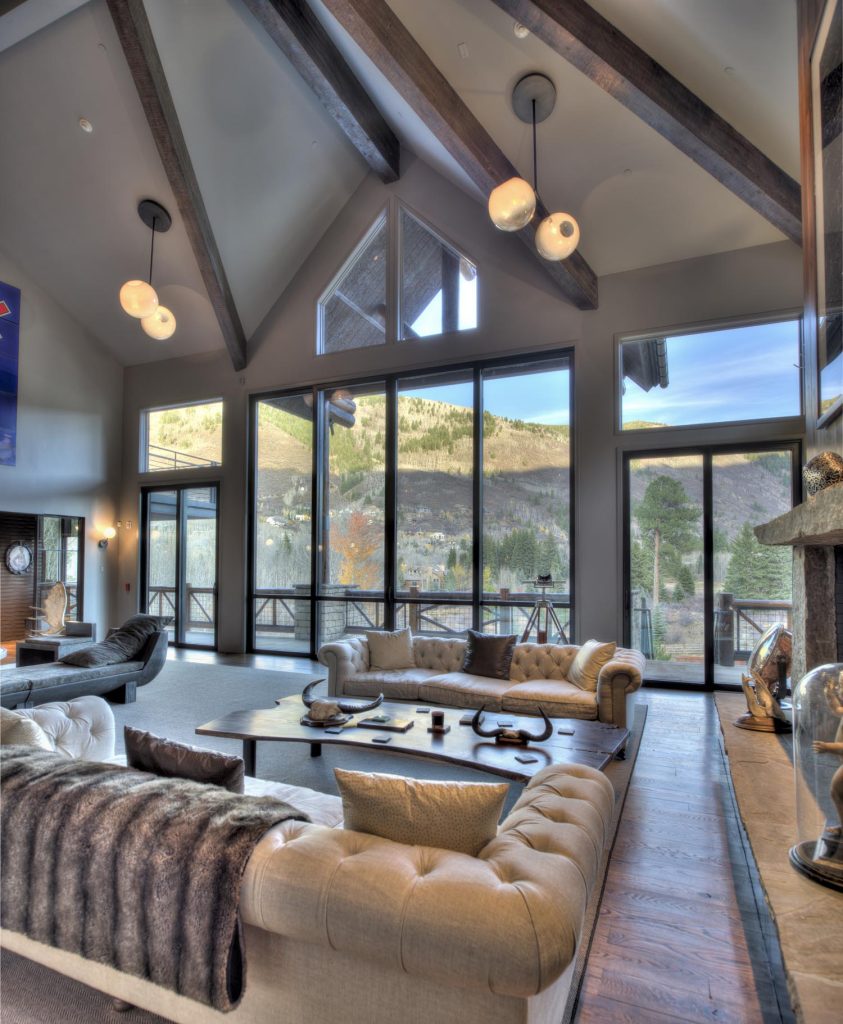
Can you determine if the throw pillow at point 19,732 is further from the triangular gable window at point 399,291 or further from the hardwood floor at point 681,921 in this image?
the triangular gable window at point 399,291

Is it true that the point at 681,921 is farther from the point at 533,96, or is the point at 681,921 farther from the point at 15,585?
the point at 15,585

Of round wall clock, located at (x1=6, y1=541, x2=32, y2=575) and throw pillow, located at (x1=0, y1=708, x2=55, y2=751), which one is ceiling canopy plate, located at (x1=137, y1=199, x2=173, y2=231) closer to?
round wall clock, located at (x1=6, y1=541, x2=32, y2=575)

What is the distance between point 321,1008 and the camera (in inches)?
55.4

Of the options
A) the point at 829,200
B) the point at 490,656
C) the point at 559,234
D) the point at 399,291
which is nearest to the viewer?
the point at 829,200

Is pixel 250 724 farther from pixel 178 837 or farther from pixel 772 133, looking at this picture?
pixel 772 133

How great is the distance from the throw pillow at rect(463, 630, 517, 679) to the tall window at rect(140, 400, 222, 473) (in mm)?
5362

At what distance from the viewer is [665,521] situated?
20.1 ft

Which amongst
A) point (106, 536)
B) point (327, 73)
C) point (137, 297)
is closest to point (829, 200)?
point (327, 73)

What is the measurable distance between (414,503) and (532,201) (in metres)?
3.97

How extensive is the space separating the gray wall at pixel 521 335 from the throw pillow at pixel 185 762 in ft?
16.5

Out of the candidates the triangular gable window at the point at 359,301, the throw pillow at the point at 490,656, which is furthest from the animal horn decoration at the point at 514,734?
the triangular gable window at the point at 359,301

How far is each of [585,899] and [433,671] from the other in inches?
150

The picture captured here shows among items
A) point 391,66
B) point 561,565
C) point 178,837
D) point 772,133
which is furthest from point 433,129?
point 178,837

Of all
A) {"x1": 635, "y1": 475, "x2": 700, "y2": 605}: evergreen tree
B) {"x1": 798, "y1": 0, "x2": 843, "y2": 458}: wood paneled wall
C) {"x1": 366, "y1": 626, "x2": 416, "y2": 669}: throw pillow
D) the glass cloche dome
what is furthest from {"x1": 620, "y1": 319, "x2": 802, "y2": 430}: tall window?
the glass cloche dome
